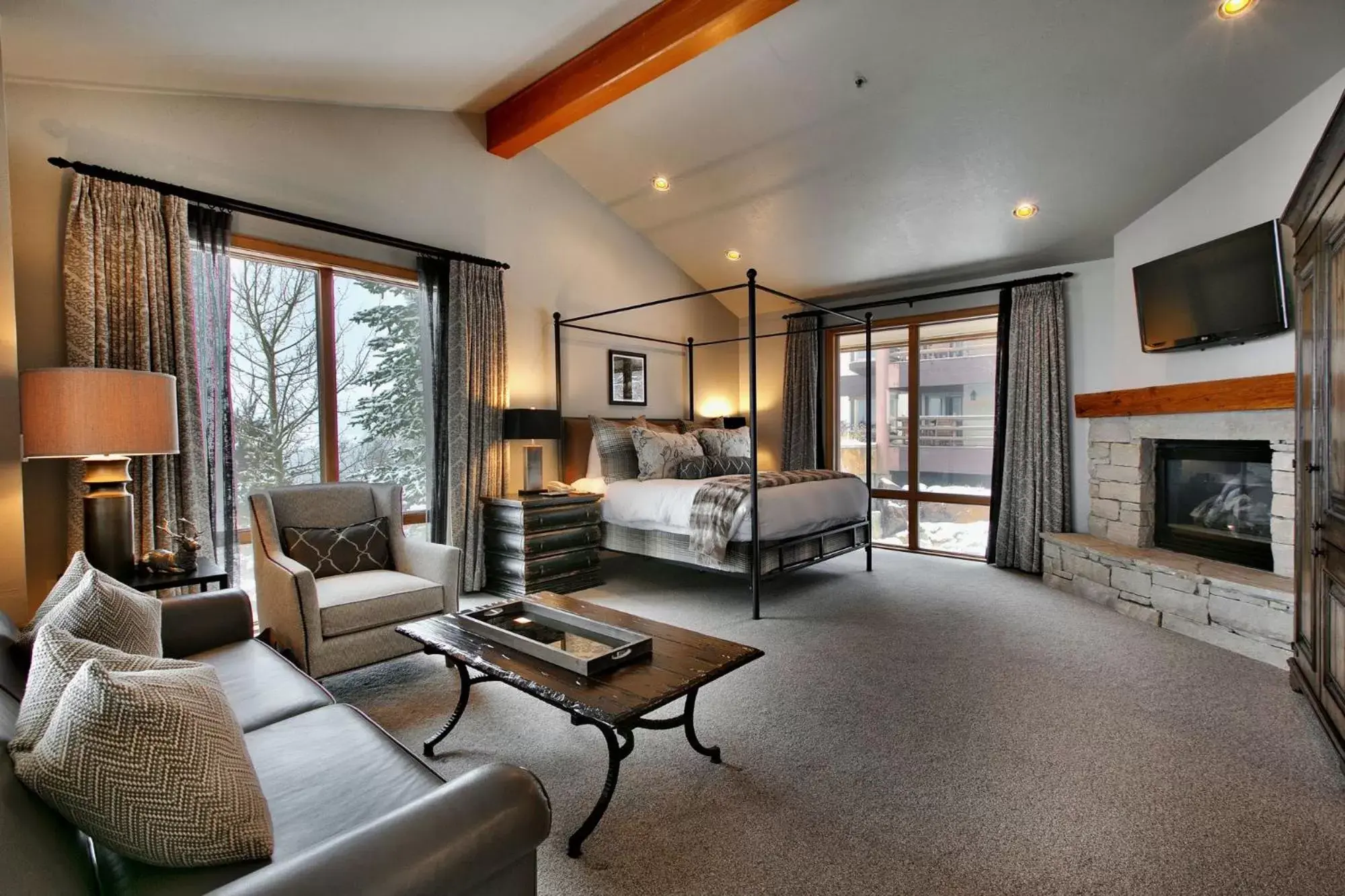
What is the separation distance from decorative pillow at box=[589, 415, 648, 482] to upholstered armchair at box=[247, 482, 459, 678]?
1.86 meters

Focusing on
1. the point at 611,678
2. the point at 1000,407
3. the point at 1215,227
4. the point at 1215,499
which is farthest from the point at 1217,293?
the point at 611,678

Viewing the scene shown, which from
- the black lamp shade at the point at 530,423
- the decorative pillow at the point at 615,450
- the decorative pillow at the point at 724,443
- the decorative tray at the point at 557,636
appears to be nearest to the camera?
the decorative tray at the point at 557,636

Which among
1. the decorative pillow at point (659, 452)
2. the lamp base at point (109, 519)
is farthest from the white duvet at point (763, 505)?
the lamp base at point (109, 519)

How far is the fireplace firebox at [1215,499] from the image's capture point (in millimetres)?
3480

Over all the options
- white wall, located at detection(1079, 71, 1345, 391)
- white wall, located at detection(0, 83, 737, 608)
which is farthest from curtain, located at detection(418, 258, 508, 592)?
white wall, located at detection(1079, 71, 1345, 391)

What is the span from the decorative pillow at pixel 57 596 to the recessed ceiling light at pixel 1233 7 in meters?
4.57

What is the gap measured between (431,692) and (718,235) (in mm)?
4248

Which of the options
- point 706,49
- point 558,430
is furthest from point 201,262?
point 706,49

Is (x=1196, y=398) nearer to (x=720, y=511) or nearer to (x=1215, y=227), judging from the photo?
(x=1215, y=227)

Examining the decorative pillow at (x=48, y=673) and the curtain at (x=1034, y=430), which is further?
the curtain at (x=1034, y=430)

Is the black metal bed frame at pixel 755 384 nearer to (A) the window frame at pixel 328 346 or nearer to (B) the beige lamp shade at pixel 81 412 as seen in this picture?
(A) the window frame at pixel 328 346

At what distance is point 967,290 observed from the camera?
518 cm

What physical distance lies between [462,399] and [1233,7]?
4.41m

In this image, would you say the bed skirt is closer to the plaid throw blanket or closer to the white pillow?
the plaid throw blanket
